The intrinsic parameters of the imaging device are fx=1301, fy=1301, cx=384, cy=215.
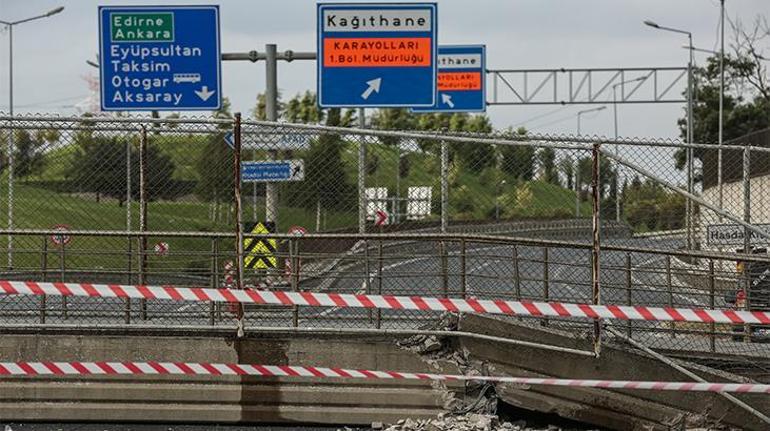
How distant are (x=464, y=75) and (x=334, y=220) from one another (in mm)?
26223

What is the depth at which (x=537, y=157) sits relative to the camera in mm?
12211

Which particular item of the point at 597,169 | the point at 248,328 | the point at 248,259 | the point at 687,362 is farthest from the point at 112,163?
the point at 687,362

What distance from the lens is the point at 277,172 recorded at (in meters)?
12.3

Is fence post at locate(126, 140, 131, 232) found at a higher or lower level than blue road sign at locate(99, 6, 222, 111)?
lower

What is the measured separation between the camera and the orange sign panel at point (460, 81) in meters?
37.3

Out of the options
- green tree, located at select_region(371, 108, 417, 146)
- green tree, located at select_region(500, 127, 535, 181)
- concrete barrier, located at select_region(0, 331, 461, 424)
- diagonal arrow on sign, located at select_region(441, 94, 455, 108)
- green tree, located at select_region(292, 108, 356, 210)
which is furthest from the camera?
green tree, located at select_region(371, 108, 417, 146)

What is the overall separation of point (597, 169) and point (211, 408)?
3.56 metres

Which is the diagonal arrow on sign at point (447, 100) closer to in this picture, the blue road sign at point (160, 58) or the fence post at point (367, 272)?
the blue road sign at point (160, 58)

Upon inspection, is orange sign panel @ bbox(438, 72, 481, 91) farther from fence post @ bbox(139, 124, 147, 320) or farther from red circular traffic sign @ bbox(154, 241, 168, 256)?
fence post @ bbox(139, 124, 147, 320)

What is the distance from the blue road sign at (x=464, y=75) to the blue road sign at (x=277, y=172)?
979 inches

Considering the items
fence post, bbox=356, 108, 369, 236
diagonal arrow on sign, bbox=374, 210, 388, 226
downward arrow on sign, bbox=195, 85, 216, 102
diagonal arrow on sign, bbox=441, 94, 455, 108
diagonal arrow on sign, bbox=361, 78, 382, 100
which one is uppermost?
diagonal arrow on sign, bbox=441, 94, 455, 108

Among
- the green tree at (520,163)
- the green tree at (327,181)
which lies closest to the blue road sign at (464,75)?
the green tree at (520,163)

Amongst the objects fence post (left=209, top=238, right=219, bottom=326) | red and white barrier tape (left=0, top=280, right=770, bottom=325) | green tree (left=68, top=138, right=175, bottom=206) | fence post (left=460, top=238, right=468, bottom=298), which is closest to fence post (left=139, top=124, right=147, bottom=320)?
green tree (left=68, top=138, right=175, bottom=206)

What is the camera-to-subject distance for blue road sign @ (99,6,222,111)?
20016mm
